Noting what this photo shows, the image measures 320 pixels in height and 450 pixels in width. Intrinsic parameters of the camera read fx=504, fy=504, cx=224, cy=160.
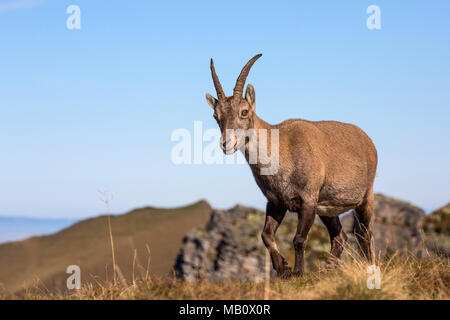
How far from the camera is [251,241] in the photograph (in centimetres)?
2098

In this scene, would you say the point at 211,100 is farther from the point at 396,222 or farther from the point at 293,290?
the point at 396,222

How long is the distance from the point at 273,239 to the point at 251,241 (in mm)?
11942

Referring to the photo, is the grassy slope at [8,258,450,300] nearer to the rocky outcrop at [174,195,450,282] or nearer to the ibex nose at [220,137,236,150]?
the ibex nose at [220,137,236,150]

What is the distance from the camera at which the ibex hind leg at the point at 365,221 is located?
11.3m

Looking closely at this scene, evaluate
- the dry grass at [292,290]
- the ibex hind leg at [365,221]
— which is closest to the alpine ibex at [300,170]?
the ibex hind leg at [365,221]

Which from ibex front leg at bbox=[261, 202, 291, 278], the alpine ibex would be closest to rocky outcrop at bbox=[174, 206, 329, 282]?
the alpine ibex

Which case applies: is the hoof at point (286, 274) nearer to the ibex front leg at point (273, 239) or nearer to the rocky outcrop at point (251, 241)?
the ibex front leg at point (273, 239)

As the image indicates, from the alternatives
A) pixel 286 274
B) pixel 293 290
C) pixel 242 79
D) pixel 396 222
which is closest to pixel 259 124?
pixel 242 79

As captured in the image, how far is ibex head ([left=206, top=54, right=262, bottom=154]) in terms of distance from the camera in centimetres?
866
